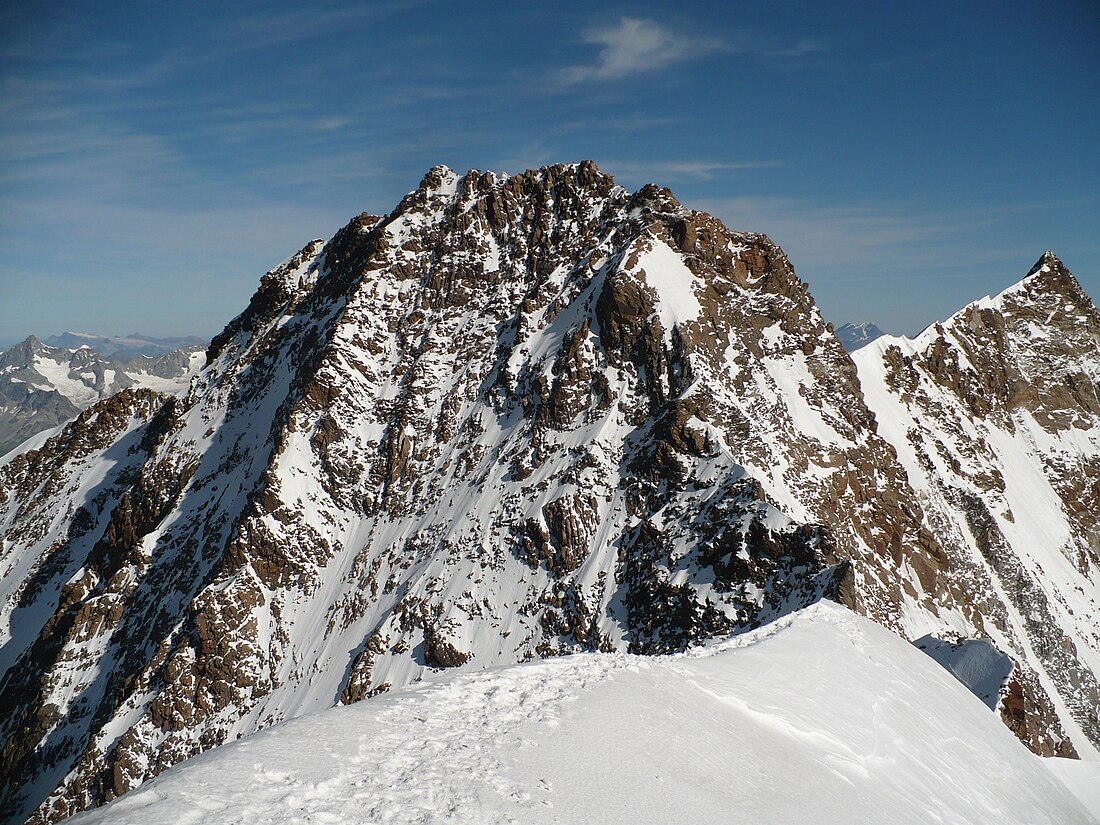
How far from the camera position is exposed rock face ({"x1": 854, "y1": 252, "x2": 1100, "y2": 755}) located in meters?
71.0

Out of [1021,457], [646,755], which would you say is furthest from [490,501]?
[1021,457]

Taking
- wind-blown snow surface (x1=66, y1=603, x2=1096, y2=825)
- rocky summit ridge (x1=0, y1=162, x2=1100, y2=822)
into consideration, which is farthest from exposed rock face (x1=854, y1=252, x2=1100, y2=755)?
wind-blown snow surface (x1=66, y1=603, x2=1096, y2=825)

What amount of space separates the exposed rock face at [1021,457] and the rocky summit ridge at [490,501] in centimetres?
79

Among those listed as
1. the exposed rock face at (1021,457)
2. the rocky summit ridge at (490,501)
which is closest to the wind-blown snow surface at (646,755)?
the rocky summit ridge at (490,501)

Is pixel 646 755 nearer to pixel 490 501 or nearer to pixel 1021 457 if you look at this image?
pixel 490 501

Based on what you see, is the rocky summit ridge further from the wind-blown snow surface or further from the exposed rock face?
Answer: the wind-blown snow surface

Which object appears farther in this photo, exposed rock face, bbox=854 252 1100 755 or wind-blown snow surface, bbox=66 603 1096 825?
exposed rock face, bbox=854 252 1100 755

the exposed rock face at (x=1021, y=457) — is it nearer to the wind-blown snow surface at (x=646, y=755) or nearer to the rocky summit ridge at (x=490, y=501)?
the rocky summit ridge at (x=490, y=501)

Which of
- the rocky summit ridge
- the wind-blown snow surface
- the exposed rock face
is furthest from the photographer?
the exposed rock face

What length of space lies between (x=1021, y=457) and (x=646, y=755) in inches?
4267

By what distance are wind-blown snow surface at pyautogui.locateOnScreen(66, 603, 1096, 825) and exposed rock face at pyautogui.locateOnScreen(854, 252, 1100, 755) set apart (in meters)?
43.7

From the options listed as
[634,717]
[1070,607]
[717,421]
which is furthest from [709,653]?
[1070,607]

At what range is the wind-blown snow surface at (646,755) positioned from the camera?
9.32 m

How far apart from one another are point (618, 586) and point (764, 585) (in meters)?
15.2
